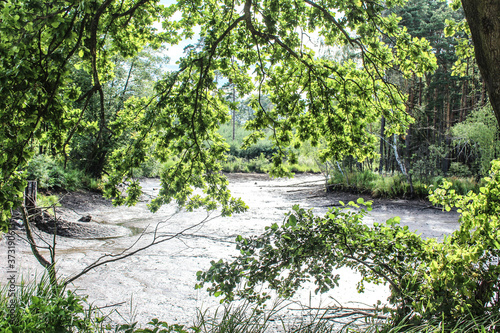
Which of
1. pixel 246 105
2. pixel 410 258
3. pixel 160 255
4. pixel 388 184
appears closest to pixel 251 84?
pixel 246 105

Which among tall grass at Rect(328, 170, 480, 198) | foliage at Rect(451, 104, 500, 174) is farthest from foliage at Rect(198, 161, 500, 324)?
foliage at Rect(451, 104, 500, 174)

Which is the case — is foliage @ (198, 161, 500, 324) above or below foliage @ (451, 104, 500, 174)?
below

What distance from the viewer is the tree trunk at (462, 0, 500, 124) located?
67.8 inches

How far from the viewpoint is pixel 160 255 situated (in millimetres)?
6188

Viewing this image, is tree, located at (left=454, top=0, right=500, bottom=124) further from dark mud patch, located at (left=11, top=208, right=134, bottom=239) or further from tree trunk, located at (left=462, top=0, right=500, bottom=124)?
dark mud patch, located at (left=11, top=208, right=134, bottom=239)

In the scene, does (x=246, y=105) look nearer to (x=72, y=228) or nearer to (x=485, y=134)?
(x=72, y=228)

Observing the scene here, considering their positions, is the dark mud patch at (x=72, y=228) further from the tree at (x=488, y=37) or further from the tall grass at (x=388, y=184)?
the tall grass at (x=388, y=184)

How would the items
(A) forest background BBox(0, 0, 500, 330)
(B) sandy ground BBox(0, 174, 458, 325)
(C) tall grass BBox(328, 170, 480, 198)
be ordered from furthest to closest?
(C) tall grass BBox(328, 170, 480, 198), (B) sandy ground BBox(0, 174, 458, 325), (A) forest background BBox(0, 0, 500, 330)

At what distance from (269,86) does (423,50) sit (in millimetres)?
1879

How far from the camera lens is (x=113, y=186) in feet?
11.8

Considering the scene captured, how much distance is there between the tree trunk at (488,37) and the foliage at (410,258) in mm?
749

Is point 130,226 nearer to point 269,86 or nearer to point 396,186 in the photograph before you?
point 269,86

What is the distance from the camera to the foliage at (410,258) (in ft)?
6.84

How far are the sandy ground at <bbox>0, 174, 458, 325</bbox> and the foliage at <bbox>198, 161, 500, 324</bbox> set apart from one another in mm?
346
